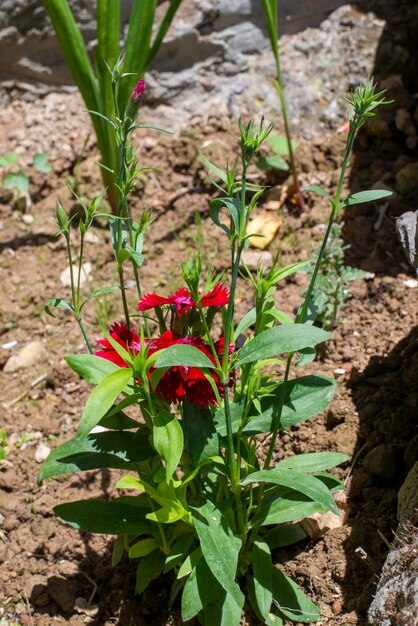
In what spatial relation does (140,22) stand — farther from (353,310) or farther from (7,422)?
(7,422)

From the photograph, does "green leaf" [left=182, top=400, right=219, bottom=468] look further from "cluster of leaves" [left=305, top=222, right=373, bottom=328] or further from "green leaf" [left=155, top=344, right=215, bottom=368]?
"cluster of leaves" [left=305, top=222, right=373, bottom=328]

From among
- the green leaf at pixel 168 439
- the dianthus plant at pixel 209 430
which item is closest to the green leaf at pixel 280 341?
the dianthus plant at pixel 209 430

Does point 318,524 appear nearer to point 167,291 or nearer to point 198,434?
point 198,434

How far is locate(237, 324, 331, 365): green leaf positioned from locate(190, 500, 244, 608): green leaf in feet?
1.17

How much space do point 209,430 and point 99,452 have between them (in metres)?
0.24

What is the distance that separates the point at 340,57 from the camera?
2.89 meters

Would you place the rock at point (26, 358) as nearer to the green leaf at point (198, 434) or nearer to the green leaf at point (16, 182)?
the green leaf at point (16, 182)

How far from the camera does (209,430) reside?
54.9 inches

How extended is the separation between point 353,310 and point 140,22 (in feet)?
3.81

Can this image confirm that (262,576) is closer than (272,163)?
Yes

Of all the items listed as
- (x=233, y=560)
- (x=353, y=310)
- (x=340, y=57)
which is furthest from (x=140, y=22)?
(x=233, y=560)

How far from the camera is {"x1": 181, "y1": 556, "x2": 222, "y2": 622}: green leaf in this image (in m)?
1.38

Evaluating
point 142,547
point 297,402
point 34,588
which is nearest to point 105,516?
point 142,547

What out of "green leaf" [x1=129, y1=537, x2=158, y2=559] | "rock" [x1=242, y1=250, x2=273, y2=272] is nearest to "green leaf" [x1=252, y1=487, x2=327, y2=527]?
"green leaf" [x1=129, y1=537, x2=158, y2=559]
